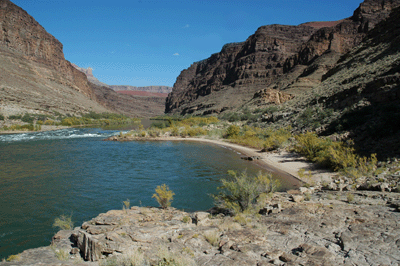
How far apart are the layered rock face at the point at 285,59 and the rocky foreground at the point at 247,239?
155 feet

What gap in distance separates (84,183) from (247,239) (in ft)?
33.3

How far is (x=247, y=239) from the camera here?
5.63 metres

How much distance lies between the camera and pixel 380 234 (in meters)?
5.24

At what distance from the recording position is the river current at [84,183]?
8266mm

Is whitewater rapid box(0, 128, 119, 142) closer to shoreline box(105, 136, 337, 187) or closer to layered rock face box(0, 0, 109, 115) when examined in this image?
layered rock face box(0, 0, 109, 115)

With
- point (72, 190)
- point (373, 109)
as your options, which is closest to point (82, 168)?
point (72, 190)

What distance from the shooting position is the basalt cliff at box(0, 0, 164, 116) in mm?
57125

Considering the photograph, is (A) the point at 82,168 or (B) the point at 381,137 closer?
(B) the point at 381,137

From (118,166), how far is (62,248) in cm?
1183

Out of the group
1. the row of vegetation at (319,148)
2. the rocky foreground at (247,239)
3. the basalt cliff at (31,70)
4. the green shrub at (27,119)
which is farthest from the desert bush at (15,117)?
the rocky foreground at (247,239)

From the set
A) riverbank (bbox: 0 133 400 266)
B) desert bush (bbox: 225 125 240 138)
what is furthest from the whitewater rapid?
riverbank (bbox: 0 133 400 266)

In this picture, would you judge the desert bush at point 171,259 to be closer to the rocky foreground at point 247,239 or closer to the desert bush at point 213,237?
the rocky foreground at point 247,239

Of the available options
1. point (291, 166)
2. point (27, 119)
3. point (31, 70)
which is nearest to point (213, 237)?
point (291, 166)

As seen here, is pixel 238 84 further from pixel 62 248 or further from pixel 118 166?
pixel 62 248
